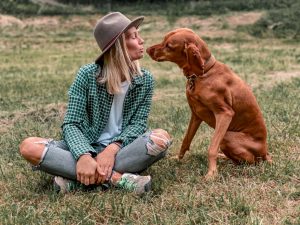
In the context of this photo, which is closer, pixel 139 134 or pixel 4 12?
pixel 139 134

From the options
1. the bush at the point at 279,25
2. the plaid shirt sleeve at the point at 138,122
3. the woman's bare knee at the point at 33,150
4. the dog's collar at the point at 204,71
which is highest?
the dog's collar at the point at 204,71

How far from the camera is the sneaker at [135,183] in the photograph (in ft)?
14.6

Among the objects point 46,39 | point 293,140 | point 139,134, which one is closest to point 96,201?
point 139,134

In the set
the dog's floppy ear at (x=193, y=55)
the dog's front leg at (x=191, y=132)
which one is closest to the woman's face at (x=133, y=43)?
the dog's floppy ear at (x=193, y=55)

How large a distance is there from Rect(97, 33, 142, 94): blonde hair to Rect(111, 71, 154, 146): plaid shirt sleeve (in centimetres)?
25

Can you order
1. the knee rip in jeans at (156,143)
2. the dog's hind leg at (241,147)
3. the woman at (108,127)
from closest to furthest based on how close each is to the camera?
the woman at (108,127)
the knee rip in jeans at (156,143)
the dog's hind leg at (241,147)

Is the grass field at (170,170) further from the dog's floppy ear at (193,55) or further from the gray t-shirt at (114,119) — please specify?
the dog's floppy ear at (193,55)

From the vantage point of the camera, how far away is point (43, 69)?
15.4 metres

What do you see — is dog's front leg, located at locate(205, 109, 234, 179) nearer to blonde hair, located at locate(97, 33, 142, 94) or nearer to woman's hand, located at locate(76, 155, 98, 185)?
blonde hair, located at locate(97, 33, 142, 94)

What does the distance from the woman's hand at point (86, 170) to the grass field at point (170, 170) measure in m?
0.12

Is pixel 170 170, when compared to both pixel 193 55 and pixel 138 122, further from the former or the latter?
pixel 193 55

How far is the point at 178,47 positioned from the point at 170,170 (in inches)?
45.6

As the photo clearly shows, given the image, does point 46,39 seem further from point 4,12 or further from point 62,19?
point 4,12

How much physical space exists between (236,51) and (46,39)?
9957mm
